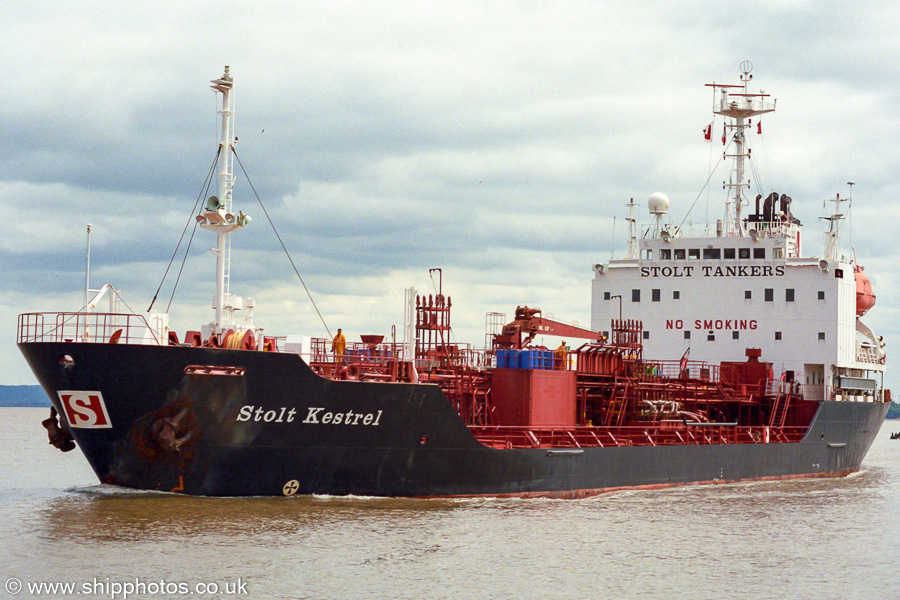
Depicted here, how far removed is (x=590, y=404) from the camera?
29.8 meters

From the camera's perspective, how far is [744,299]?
3497cm

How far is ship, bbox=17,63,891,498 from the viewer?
2072cm

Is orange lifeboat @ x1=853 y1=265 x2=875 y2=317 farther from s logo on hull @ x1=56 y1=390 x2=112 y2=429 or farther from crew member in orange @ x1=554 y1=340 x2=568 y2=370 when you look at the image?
s logo on hull @ x1=56 y1=390 x2=112 y2=429

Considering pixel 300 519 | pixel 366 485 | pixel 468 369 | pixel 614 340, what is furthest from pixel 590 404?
pixel 300 519

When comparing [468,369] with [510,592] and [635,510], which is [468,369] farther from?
[510,592]

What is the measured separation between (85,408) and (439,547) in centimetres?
763

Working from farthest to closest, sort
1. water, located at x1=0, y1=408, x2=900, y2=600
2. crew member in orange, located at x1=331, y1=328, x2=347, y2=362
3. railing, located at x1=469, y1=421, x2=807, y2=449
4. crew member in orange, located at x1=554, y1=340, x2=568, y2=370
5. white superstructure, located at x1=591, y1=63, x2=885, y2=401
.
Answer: white superstructure, located at x1=591, y1=63, x2=885, y2=401, crew member in orange, located at x1=554, y1=340, x2=568, y2=370, railing, located at x1=469, y1=421, x2=807, y2=449, crew member in orange, located at x1=331, y1=328, x2=347, y2=362, water, located at x1=0, y1=408, x2=900, y2=600

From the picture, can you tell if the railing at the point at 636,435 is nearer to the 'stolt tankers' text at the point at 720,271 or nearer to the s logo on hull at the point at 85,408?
the 'stolt tankers' text at the point at 720,271

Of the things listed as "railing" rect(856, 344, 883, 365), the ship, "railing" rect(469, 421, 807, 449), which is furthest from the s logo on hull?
"railing" rect(856, 344, 883, 365)

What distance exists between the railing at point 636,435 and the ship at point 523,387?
0.25 ft

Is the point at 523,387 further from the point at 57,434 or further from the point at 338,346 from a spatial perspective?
the point at 57,434

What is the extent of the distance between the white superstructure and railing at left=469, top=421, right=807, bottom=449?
3.10 metres

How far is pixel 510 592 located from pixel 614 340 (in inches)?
590

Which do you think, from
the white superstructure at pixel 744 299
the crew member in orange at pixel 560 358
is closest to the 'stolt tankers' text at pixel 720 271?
the white superstructure at pixel 744 299
